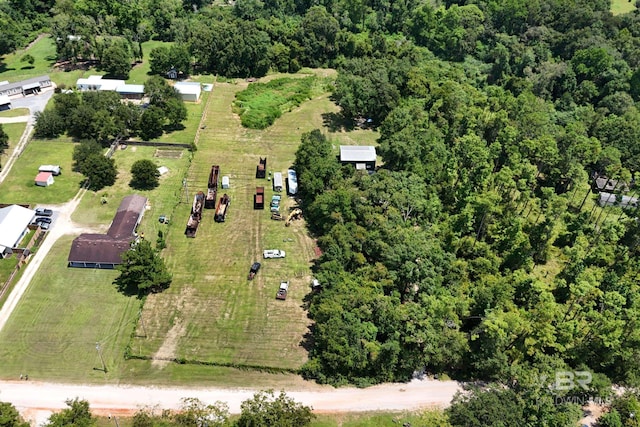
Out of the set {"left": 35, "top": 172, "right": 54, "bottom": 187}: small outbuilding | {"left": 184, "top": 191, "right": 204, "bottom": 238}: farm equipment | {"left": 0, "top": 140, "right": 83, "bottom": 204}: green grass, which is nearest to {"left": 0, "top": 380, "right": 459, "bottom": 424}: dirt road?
{"left": 184, "top": 191, "right": 204, "bottom": 238}: farm equipment

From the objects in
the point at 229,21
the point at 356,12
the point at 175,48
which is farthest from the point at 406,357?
the point at 356,12

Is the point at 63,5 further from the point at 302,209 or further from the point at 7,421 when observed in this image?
the point at 7,421

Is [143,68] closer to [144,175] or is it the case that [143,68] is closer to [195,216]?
[144,175]

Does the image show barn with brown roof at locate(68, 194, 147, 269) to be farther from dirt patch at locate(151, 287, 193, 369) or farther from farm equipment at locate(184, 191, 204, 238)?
dirt patch at locate(151, 287, 193, 369)

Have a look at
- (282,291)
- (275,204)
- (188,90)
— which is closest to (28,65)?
A: (188,90)

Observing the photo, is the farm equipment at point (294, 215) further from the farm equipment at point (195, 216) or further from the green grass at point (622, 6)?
the green grass at point (622, 6)
